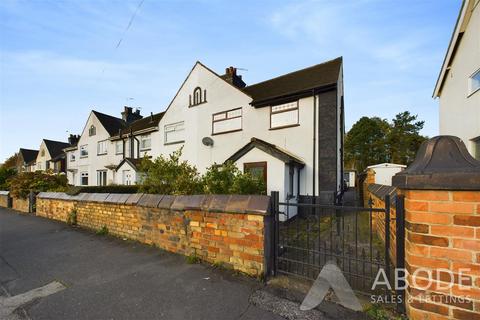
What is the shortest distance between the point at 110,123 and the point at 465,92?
2675 cm

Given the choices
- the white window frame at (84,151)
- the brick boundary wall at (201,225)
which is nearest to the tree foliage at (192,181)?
the brick boundary wall at (201,225)

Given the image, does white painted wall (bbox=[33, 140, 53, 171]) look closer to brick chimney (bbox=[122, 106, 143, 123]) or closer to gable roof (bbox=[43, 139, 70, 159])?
gable roof (bbox=[43, 139, 70, 159])

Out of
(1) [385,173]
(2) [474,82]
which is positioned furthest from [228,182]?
(1) [385,173]

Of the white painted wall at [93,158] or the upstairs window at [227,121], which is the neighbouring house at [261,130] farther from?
the white painted wall at [93,158]

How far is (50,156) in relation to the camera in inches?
1439

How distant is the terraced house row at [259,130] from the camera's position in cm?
1008

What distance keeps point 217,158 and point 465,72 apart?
36.5ft

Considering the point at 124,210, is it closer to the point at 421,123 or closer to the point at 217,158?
the point at 217,158

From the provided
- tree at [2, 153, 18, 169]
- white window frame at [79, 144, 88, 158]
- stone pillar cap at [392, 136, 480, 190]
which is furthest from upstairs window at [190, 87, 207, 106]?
tree at [2, 153, 18, 169]

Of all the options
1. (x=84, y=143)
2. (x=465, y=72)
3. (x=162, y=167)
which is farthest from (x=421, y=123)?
(x=84, y=143)

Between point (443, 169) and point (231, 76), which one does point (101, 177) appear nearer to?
point (231, 76)

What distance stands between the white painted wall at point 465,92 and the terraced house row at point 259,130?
4127 millimetres

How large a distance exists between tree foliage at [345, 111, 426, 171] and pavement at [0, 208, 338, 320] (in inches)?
1759

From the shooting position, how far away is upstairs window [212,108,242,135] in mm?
13070
